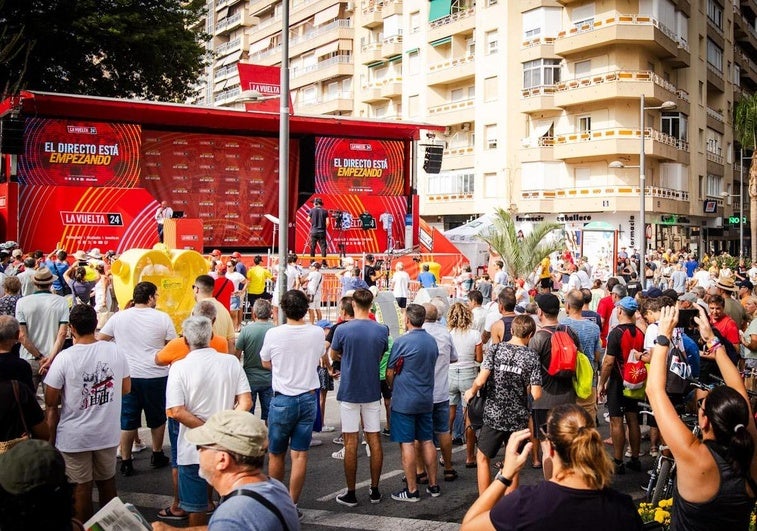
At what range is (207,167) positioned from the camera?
27.0 meters

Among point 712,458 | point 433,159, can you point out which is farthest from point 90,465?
point 433,159

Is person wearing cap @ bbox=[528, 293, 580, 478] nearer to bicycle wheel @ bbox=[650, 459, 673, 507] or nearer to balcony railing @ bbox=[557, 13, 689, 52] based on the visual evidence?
bicycle wheel @ bbox=[650, 459, 673, 507]

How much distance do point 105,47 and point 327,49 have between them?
3010cm

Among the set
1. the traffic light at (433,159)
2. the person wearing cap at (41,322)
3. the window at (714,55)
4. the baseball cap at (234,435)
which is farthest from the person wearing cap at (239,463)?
the window at (714,55)

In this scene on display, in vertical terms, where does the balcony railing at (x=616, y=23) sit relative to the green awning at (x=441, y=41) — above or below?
below

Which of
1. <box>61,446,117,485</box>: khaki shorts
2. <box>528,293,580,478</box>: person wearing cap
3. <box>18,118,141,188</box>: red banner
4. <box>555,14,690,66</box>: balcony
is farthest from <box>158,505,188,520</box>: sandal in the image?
<box>555,14,690,66</box>: balcony

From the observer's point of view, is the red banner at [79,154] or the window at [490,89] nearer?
the red banner at [79,154]

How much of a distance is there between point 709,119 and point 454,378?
45.4 meters

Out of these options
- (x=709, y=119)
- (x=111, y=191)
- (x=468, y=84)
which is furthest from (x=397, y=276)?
(x=709, y=119)

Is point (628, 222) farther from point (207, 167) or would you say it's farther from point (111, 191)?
point (111, 191)

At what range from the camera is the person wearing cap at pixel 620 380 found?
785 centimetres

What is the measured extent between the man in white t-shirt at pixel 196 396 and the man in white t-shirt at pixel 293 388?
770mm

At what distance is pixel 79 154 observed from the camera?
23844 millimetres

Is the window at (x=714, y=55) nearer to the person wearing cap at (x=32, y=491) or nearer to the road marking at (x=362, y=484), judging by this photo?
the road marking at (x=362, y=484)
